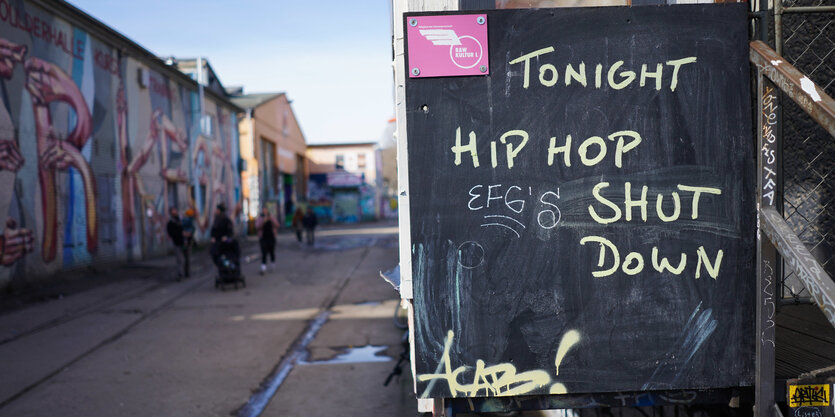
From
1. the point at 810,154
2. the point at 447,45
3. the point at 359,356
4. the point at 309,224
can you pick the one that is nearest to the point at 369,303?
the point at 359,356

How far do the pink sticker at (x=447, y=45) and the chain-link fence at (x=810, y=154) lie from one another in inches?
93.5

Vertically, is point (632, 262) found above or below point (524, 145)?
below

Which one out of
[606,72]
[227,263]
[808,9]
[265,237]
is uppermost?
[808,9]

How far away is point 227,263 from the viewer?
12156 millimetres

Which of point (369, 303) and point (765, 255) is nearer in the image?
point (765, 255)

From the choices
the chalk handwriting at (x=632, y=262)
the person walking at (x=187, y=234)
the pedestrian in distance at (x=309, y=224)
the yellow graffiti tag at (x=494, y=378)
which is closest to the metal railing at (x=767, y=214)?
the chalk handwriting at (x=632, y=262)

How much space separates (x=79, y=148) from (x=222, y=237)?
599cm

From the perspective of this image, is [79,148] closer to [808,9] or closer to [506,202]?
[506,202]

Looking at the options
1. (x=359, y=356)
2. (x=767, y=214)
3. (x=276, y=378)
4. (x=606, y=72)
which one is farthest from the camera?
(x=359, y=356)

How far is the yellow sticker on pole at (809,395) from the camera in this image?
2.41m

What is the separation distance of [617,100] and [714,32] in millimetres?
502

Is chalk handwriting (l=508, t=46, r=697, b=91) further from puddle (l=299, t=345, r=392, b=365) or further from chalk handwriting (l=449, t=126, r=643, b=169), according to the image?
puddle (l=299, t=345, r=392, b=365)

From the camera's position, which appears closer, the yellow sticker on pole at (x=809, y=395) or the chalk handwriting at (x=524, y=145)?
the yellow sticker on pole at (x=809, y=395)

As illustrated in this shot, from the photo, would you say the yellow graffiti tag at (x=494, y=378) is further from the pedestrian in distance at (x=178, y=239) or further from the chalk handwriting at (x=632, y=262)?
the pedestrian in distance at (x=178, y=239)
